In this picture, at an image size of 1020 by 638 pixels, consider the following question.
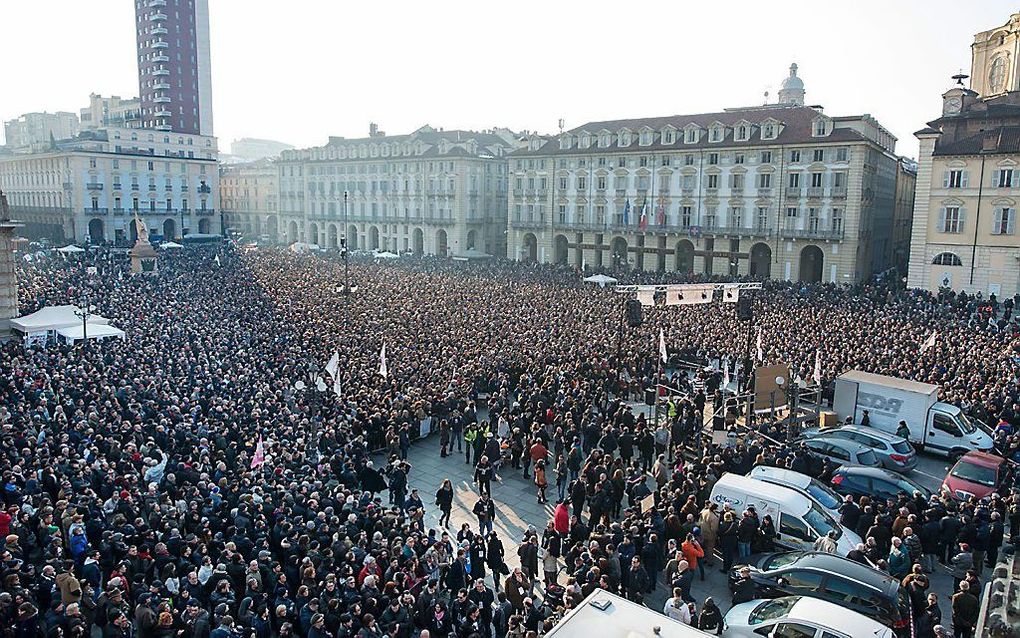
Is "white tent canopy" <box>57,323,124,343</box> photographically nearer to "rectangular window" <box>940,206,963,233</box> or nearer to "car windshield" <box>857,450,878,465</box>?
"car windshield" <box>857,450,878,465</box>

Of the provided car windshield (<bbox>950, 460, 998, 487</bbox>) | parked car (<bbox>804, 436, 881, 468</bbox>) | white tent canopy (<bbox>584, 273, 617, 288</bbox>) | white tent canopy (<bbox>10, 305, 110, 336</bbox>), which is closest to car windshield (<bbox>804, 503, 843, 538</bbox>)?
parked car (<bbox>804, 436, 881, 468</bbox>)

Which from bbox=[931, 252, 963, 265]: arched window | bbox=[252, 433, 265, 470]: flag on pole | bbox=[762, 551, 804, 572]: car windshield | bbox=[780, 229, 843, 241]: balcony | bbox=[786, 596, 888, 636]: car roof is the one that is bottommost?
bbox=[762, 551, 804, 572]: car windshield

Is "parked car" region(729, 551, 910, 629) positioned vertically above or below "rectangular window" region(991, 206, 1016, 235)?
below

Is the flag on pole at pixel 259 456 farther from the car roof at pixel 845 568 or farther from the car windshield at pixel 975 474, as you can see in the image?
the car windshield at pixel 975 474

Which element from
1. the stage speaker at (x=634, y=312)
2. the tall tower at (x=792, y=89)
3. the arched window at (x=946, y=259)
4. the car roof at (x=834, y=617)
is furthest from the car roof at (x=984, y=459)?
the tall tower at (x=792, y=89)

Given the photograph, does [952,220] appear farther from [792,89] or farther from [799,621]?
[799,621]

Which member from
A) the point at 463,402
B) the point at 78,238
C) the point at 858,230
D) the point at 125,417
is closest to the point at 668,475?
the point at 463,402
